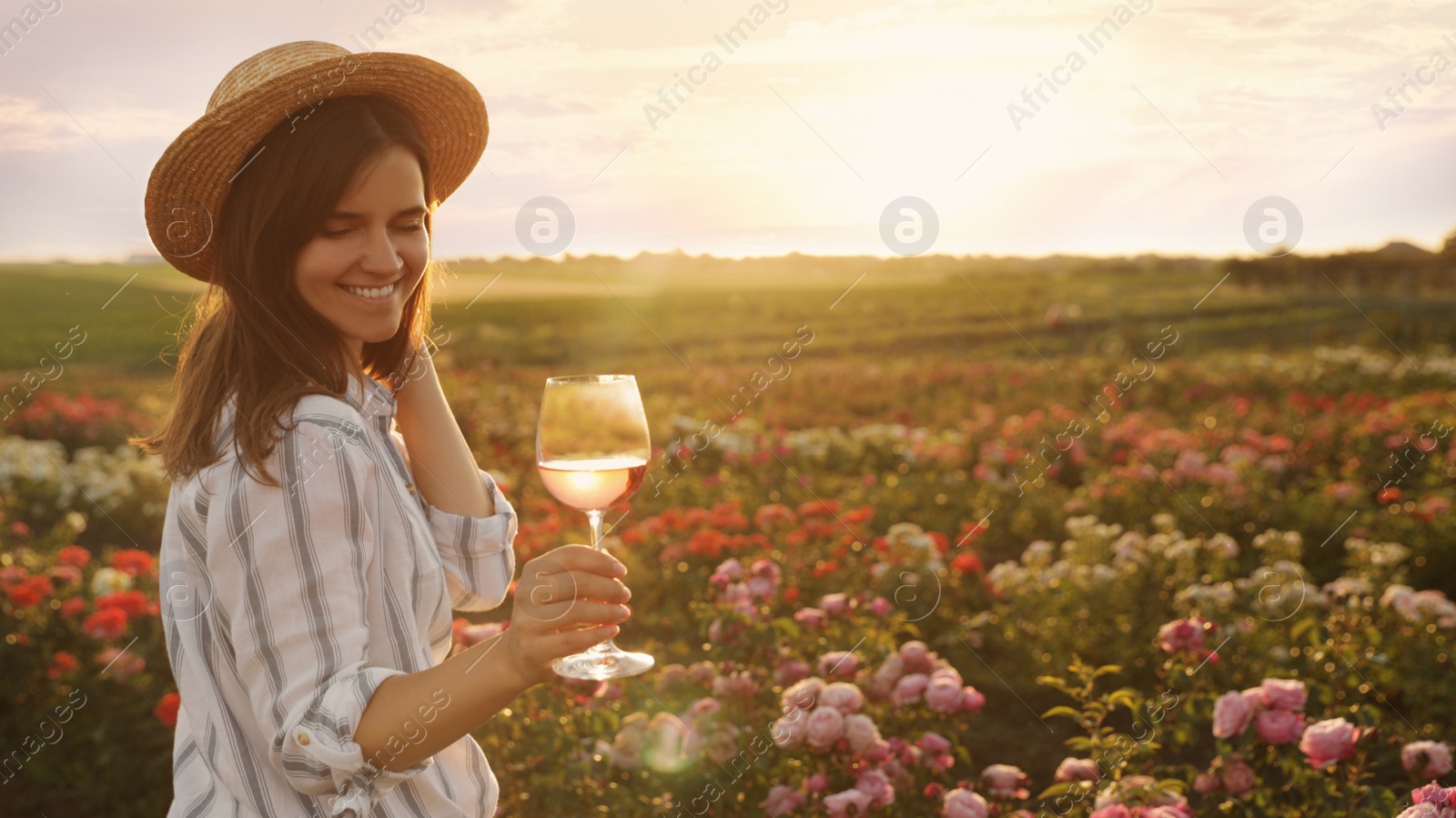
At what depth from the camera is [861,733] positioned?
267cm

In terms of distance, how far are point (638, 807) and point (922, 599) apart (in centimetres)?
226

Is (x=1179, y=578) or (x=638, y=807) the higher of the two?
(x=1179, y=578)

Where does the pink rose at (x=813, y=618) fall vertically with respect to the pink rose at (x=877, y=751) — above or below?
above

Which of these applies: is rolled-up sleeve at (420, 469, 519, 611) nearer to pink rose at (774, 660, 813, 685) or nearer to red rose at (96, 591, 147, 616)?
pink rose at (774, 660, 813, 685)

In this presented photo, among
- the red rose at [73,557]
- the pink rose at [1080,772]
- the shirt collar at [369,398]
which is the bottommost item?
the red rose at [73,557]

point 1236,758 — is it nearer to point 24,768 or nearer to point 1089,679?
point 1089,679

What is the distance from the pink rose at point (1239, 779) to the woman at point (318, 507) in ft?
6.35

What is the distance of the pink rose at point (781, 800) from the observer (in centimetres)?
268

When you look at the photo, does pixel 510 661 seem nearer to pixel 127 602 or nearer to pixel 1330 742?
pixel 1330 742

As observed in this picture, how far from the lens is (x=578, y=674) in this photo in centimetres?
156

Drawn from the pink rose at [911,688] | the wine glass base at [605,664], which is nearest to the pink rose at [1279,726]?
the pink rose at [911,688]

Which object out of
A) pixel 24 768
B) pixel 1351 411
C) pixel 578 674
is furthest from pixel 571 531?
pixel 1351 411

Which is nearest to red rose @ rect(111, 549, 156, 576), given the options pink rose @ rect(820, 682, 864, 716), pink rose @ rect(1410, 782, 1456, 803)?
pink rose @ rect(820, 682, 864, 716)

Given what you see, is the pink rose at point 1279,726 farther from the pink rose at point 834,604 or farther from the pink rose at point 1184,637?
the pink rose at point 834,604
